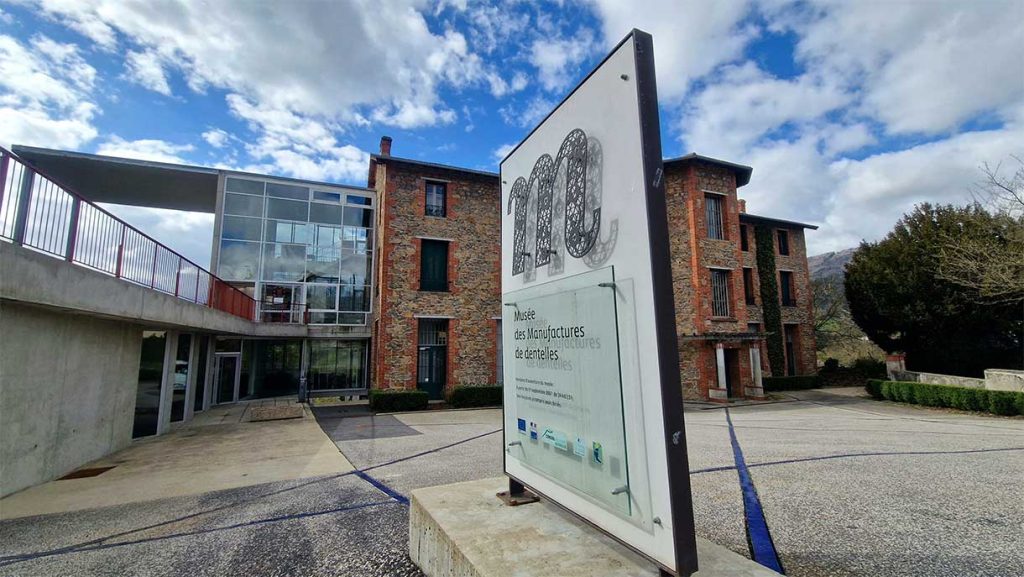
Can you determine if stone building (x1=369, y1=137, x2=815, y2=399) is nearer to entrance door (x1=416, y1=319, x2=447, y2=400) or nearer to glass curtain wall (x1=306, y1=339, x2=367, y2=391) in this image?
entrance door (x1=416, y1=319, x2=447, y2=400)

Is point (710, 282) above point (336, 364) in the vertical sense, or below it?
above

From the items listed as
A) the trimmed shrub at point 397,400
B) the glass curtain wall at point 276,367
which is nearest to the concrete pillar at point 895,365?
the trimmed shrub at point 397,400

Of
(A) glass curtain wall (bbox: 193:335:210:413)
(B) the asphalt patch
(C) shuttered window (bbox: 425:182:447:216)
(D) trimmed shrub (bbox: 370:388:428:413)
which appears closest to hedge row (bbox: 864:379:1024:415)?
(B) the asphalt patch

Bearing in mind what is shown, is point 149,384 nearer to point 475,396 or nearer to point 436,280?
point 436,280

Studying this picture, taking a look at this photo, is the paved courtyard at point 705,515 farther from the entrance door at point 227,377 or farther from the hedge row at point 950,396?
the entrance door at point 227,377

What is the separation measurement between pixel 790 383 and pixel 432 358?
622 inches

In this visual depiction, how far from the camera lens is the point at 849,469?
214 inches

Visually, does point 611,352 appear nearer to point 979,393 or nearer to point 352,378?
point 979,393

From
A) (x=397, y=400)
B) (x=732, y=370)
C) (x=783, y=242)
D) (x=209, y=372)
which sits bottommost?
(x=397, y=400)

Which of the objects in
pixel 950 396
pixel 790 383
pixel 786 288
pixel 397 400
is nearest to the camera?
pixel 950 396

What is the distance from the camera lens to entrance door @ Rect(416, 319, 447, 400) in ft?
50.8

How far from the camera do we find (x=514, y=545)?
2443mm

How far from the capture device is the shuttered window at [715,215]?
17.1 m

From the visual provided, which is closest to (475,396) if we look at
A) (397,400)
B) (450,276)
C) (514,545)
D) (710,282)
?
(397,400)
